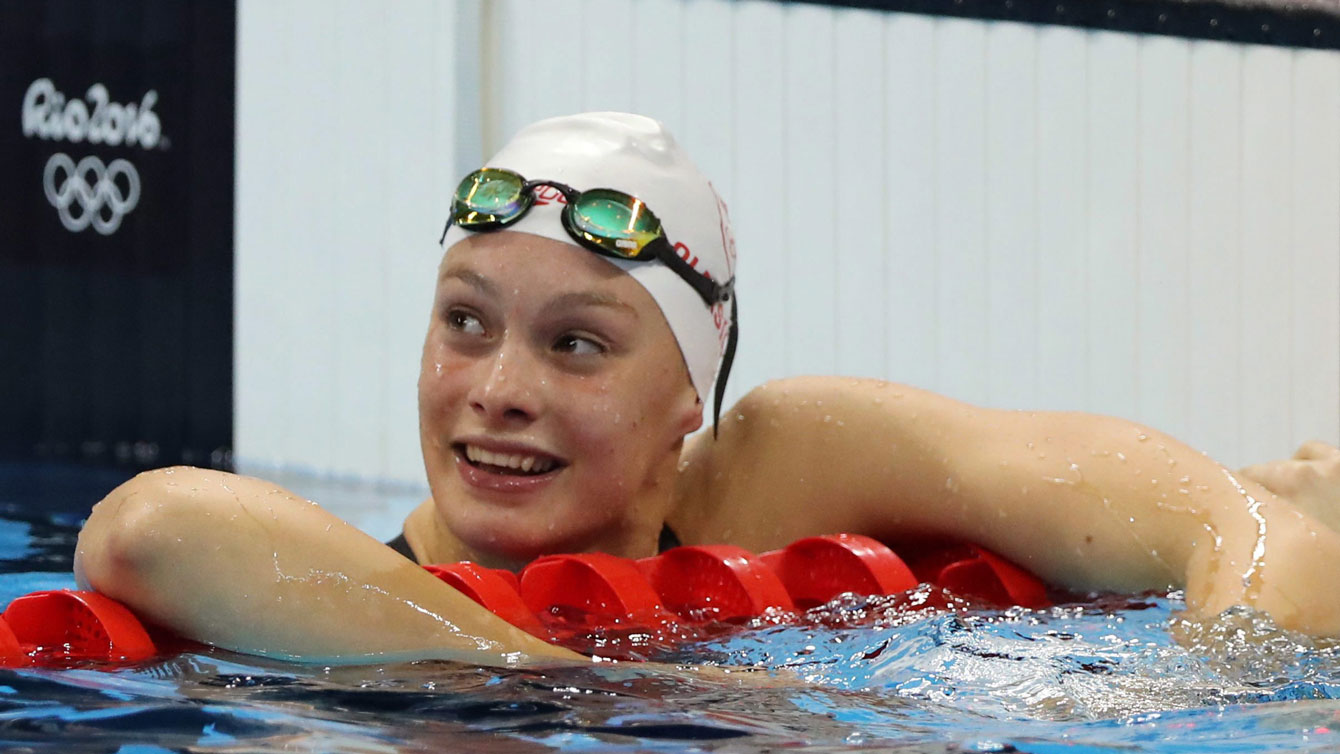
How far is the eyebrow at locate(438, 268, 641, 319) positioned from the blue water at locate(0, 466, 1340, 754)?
21.9 inches

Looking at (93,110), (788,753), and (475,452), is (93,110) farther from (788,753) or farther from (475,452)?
(788,753)

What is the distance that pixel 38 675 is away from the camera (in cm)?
172

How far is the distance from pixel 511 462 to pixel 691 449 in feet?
1.72

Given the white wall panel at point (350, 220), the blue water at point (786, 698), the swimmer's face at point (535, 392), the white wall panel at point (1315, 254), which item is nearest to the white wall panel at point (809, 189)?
the white wall panel at point (350, 220)

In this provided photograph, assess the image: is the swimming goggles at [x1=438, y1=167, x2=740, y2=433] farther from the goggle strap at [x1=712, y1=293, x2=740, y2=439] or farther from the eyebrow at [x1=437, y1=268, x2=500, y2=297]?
the goggle strap at [x1=712, y1=293, x2=740, y2=439]

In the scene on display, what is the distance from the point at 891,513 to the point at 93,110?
4.80 m

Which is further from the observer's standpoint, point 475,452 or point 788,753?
point 475,452

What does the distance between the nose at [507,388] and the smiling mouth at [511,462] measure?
0.21 ft

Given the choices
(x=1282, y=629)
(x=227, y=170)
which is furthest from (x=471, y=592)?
(x=227, y=170)

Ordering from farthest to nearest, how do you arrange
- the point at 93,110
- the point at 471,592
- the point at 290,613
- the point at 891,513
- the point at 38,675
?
1. the point at 93,110
2. the point at 891,513
3. the point at 471,592
4. the point at 290,613
5. the point at 38,675

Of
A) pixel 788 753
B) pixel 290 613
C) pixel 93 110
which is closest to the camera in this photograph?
pixel 788 753

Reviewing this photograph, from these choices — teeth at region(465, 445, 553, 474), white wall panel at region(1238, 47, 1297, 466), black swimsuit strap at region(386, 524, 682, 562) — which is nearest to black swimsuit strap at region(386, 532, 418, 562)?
black swimsuit strap at region(386, 524, 682, 562)

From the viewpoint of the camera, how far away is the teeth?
241 cm

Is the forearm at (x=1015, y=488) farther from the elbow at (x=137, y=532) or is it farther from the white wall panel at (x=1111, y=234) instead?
the white wall panel at (x=1111, y=234)
